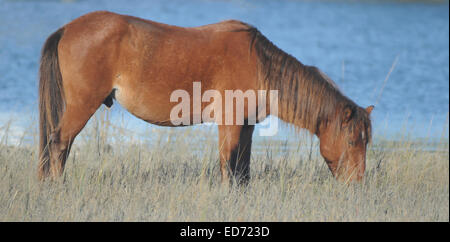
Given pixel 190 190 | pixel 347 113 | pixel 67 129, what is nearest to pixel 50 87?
pixel 67 129

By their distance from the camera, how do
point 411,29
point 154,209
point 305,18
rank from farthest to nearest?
1. point 305,18
2. point 411,29
3. point 154,209

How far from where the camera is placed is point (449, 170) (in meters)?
6.65

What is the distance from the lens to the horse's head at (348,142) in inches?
196

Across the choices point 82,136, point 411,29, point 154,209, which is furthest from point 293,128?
point 411,29

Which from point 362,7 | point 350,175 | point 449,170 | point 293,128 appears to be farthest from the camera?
point 362,7

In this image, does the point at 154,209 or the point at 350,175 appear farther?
the point at 350,175

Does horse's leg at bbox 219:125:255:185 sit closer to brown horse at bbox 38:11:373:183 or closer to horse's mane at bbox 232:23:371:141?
brown horse at bbox 38:11:373:183

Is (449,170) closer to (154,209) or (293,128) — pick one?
(293,128)

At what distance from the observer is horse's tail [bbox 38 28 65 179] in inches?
198

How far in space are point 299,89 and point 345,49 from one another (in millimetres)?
18099

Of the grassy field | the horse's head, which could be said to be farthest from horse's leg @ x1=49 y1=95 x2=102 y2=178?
the horse's head

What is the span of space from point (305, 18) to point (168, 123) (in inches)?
1218
